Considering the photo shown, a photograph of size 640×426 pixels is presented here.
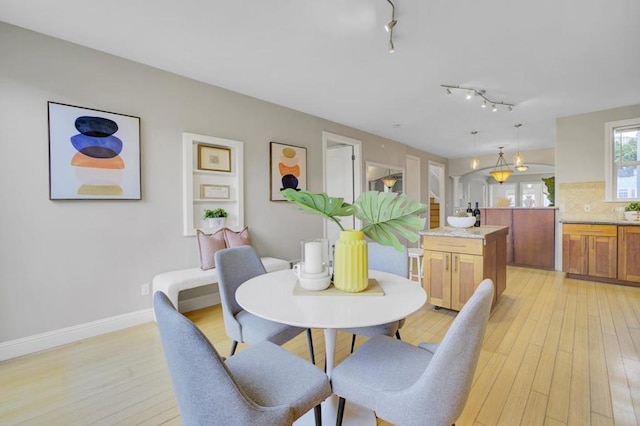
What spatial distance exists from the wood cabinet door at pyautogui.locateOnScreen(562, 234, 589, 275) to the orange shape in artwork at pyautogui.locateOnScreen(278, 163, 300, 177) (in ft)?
13.3

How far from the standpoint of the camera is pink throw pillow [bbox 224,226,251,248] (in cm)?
327

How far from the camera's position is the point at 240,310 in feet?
6.23

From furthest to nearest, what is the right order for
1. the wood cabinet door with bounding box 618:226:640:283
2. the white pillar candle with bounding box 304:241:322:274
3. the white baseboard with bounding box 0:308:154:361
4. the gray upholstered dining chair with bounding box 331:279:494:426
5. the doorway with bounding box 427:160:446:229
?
the doorway with bounding box 427:160:446:229
the wood cabinet door with bounding box 618:226:640:283
the white baseboard with bounding box 0:308:154:361
the white pillar candle with bounding box 304:241:322:274
the gray upholstered dining chair with bounding box 331:279:494:426

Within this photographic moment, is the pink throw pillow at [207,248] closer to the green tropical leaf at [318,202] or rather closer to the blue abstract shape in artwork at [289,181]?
the blue abstract shape in artwork at [289,181]

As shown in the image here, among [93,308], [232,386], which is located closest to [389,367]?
Answer: [232,386]

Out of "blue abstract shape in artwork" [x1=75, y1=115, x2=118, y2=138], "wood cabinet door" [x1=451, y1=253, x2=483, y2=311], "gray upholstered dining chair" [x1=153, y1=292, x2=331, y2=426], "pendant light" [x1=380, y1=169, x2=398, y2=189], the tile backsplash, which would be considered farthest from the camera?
"pendant light" [x1=380, y1=169, x2=398, y2=189]

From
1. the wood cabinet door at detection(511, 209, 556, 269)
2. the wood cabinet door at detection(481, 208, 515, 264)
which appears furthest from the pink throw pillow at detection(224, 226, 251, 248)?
the wood cabinet door at detection(511, 209, 556, 269)

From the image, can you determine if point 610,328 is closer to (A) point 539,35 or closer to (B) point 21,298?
(A) point 539,35

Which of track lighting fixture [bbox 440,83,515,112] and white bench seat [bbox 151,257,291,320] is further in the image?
track lighting fixture [bbox 440,83,515,112]

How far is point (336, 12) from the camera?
2111 mm

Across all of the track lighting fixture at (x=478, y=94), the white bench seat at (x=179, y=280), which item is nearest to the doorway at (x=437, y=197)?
the track lighting fixture at (x=478, y=94)

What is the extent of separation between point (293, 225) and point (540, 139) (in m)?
5.80

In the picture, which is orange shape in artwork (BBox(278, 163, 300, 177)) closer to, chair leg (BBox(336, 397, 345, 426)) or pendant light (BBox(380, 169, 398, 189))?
pendant light (BBox(380, 169, 398, 189))

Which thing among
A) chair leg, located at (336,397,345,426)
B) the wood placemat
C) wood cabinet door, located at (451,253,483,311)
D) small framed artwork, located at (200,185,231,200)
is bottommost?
chair leg, located at (336,397,345,426)
